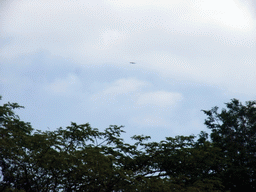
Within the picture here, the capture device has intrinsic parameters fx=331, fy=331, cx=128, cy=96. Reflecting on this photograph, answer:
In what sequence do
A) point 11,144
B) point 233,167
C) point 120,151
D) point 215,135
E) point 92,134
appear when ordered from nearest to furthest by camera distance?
point 11,144
point 92,134
point 120,151
point 233,167
point 215,135

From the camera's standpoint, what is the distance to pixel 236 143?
2983 centimetres

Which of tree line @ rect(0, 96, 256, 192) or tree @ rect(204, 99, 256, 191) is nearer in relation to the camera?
tree line @ rect(0, 96, 256, 192)

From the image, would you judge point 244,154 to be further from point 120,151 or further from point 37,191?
point 37,191

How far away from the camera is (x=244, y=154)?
28.9 meters

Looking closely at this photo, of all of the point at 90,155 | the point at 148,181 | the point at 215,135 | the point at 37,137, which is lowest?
the point at 148,181

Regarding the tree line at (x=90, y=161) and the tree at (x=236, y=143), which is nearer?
the tree line at (x=90, y=161)

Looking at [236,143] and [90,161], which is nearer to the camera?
[90,161]

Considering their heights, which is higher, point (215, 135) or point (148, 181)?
point (215, 135)

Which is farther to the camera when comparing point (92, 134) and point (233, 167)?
point (233, 167)

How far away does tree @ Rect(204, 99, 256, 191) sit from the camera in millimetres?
28062

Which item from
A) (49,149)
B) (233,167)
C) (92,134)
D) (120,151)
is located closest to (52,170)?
(49,149)

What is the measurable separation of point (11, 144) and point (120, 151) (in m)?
5.46

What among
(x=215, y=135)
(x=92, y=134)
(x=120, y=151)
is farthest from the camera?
(x=215, y=135)

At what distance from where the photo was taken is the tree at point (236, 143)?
2806cm
